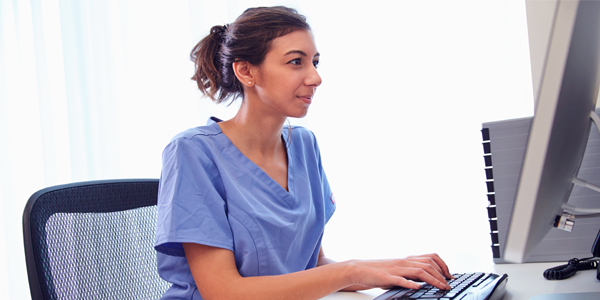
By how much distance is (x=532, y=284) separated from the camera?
77 cm

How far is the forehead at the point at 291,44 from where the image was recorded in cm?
99

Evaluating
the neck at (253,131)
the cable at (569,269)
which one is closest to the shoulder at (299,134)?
the neck at (253,131)

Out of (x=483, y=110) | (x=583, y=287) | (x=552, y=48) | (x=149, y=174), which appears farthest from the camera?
(x=149, y=174)

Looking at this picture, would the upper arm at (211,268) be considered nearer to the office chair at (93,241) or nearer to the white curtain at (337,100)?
the office chair at (93,241)

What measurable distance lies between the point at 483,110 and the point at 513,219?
163 cm

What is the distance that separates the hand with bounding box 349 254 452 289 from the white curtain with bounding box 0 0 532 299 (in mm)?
1015

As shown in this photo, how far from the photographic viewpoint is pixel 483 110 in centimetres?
189

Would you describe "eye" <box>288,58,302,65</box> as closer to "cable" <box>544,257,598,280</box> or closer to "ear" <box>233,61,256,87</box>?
"ear" <box>233,61,256,87</box>

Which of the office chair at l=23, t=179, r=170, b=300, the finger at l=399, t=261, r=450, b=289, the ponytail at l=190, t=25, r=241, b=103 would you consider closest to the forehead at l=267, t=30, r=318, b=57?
the ponytail at l=190, t=25, r=241, b=103

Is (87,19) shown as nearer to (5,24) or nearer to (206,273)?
(5,24)

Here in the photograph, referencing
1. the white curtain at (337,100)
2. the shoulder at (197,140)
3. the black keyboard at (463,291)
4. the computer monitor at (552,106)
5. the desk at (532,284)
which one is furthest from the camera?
the white curtain at (337,100)

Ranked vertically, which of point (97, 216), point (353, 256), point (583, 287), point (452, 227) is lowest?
point (353, 256)

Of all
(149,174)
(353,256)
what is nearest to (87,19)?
(149,174)

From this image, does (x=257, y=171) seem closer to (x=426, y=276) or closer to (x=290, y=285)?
(x=290, y=285)
